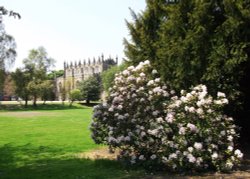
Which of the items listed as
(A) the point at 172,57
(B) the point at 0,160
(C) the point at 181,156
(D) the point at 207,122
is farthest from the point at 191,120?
(B) the point at 0,160

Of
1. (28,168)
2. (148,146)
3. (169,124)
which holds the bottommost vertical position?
(28,168)

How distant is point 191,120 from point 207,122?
0.44m

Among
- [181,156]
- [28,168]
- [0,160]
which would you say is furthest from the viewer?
[0,160]

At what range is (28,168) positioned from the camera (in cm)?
1093

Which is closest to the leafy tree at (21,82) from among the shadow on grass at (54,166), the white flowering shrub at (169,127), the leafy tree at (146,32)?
the shadow on grass at (54,166)

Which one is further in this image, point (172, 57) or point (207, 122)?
point (172, 57)

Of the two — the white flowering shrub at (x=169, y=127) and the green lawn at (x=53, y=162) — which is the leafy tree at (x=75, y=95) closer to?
the green lawn at (x=53, y=162)

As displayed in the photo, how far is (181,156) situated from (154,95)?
2310mm

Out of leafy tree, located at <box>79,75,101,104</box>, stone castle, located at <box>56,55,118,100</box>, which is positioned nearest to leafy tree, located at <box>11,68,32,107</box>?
leafy tree, located at <box>79,75,101,104</box>

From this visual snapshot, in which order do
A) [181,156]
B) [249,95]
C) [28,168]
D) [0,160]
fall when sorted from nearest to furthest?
[181,156] → [28,168] → [249,95] → [0,160]

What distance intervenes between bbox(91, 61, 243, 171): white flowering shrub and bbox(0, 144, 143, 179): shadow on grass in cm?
66

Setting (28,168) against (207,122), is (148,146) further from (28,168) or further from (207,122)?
(28,168)

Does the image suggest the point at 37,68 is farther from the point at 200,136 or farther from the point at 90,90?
the point at 200,136

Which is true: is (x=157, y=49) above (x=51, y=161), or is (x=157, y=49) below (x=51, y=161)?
above
